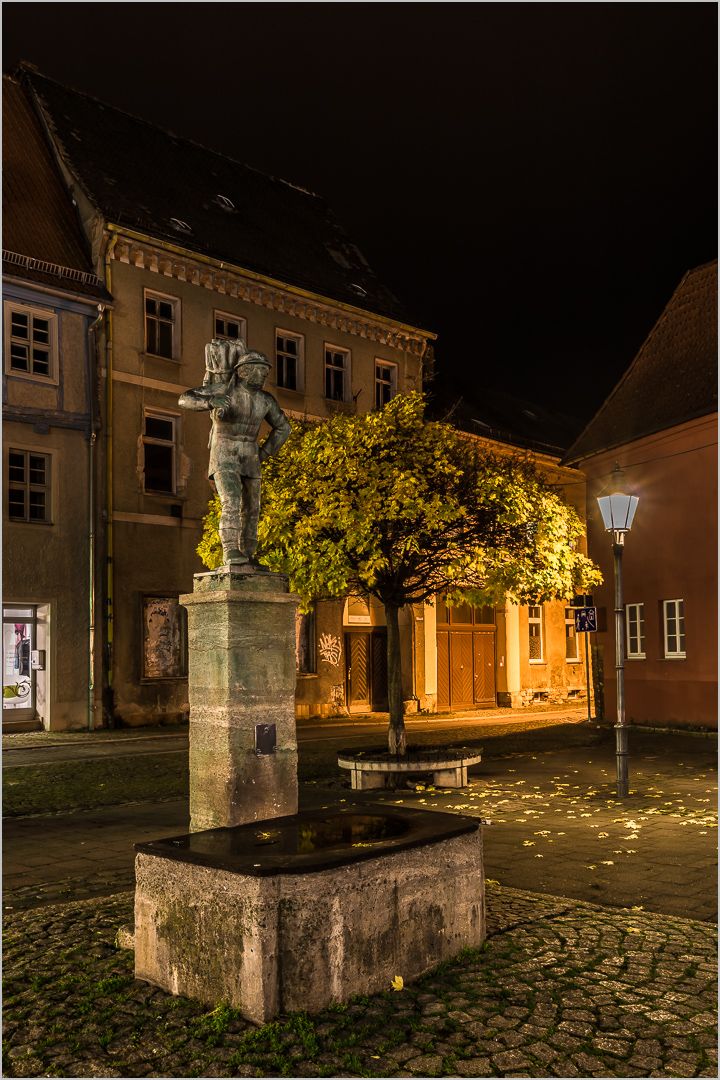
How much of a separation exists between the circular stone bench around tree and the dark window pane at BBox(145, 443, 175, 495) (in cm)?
1231

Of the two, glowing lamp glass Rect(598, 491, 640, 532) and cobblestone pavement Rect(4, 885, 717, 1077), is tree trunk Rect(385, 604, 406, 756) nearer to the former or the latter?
glowing lamp glass Rect(598, 491, 640, 532)


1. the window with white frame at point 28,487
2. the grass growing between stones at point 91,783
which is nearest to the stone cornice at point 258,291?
the window with white frame at point 28,487

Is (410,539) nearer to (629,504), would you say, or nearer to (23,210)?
(629,504)

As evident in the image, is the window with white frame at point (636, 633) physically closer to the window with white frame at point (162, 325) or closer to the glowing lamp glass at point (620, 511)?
the glowing lamp glass at point (620, 511)

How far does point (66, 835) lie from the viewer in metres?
10.0

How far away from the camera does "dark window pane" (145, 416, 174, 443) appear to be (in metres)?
24.0

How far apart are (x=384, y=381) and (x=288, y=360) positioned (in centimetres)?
368

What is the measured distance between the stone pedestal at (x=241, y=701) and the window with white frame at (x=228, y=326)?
19.3m

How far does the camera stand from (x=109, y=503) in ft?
74.1

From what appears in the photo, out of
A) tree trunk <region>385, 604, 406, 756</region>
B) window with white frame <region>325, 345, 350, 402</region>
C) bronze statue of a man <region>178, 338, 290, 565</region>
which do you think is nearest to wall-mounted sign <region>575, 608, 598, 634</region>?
tree trunk <region>385, 604, 406, 756</region>

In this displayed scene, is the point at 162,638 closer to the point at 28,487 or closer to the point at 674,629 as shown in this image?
the point at 28,487

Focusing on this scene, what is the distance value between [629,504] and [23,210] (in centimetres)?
1576

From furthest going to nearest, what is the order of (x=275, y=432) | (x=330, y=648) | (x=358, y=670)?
(x=358, y=670) < (x=330, y=648) < (x=275, y=432)

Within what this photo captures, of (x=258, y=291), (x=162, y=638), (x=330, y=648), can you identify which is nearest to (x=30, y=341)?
(x=258, y=291)
